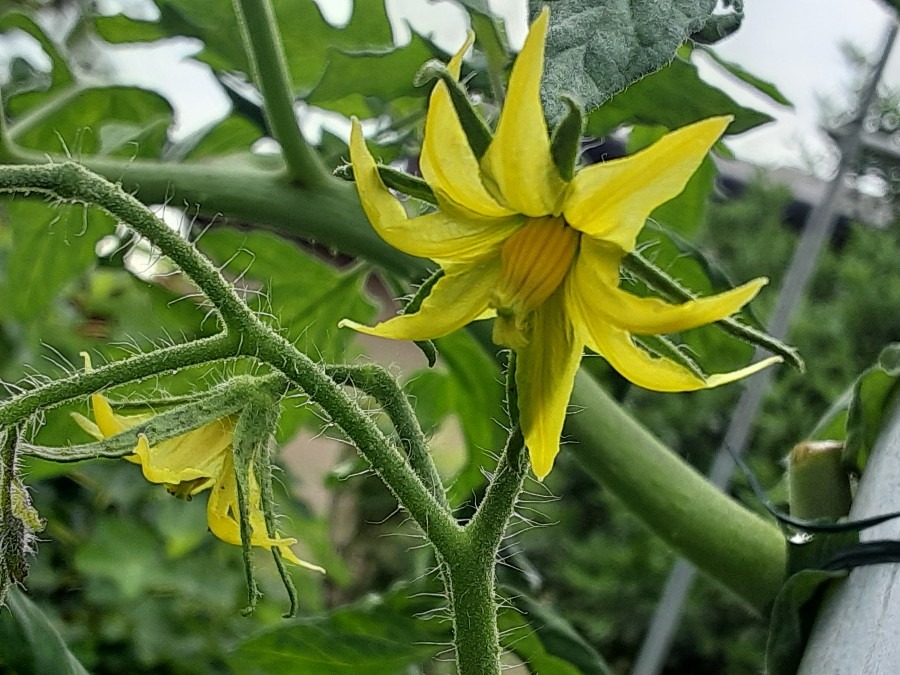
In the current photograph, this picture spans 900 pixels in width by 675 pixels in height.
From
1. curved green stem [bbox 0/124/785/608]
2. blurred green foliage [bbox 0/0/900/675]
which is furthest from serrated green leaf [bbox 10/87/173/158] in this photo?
curved green stem [bbox 0/124/785/608]

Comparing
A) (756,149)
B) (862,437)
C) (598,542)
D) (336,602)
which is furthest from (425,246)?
(336,602)

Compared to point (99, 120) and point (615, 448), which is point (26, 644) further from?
point (99, 120)

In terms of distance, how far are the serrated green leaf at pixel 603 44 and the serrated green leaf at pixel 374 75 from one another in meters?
0.32

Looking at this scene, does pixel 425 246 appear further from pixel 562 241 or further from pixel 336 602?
pixel 336 602

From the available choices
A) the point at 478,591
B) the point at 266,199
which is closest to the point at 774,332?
the point at 266,199

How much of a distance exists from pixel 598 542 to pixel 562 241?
8.58 ft

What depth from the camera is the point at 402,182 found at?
0.32 meters

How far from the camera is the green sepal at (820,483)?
0.48 meters

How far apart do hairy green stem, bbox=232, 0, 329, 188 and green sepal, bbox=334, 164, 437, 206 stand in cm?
23

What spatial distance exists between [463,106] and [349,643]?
0.44m

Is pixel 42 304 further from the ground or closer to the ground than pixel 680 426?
further from the ground

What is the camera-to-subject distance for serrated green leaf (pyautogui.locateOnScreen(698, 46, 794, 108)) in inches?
21.2

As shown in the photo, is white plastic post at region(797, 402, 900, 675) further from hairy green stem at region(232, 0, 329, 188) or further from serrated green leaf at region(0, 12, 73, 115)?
serrated green leaf at region(0, 12, 73, 115)

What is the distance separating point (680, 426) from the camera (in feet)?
→ 9.41
